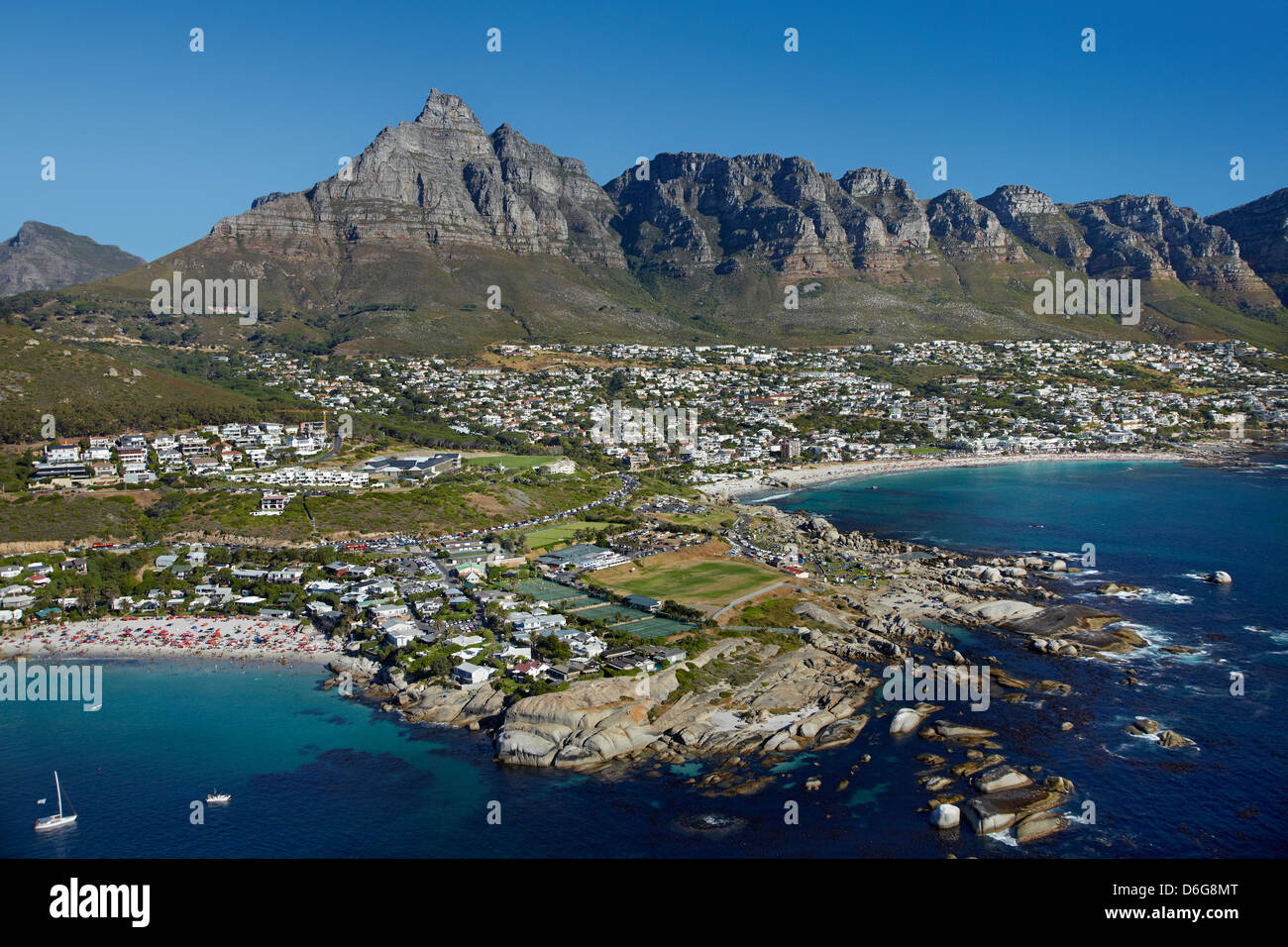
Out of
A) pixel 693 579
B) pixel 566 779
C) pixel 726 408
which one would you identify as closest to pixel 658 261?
pixel 726 408

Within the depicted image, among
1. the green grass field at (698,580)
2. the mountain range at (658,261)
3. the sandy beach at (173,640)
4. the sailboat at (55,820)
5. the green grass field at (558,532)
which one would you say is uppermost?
the mountain range at (658,261)

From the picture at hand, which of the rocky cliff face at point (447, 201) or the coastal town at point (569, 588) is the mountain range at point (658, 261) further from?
the coastal town at point (569, 588)

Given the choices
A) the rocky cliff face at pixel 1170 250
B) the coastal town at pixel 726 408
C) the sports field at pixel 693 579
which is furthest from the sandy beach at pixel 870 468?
the rocky cliff face at pixel 1170 250

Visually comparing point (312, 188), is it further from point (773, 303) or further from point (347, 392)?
point (773, 303)

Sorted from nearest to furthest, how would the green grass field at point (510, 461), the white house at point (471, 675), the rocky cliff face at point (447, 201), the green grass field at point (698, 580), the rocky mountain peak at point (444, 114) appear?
the white house at point (471, 675) → the green grass field at point (698, 580) → the green grass field at point (510, 461) → the rocky cliff face at point (447, 201) → the rocky mountain peak at point (444, 114)

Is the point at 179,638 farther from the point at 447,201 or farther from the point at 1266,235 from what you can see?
the point at 1266,235

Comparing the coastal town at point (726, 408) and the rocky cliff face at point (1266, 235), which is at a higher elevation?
the rocky cliff face at point (1266, 235)

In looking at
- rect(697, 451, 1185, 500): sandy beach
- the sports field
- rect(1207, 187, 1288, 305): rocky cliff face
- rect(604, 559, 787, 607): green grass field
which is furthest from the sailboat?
rect(1207, 187, 1288, 305): rocky cliff face
